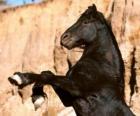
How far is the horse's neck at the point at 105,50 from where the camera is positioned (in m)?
7.62

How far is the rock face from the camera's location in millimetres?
19250

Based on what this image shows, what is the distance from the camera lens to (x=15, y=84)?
6.81 metres

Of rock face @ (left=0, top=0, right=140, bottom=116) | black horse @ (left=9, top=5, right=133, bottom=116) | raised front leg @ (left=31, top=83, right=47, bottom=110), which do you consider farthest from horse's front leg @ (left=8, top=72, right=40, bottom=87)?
rock face @ (left=0, top=0, right=140, bottom=116)

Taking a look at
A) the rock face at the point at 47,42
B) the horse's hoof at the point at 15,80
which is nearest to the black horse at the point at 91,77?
the horse's hoof at the point at 15,80

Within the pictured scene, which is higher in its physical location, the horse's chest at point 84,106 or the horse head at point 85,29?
the horse head at point 85,29

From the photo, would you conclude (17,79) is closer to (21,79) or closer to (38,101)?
(21,79)

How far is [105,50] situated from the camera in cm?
774

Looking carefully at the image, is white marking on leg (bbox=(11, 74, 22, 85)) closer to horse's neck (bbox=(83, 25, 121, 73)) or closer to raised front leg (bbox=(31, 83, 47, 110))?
raised front leg (bbox=(31, 83, 47, 110))

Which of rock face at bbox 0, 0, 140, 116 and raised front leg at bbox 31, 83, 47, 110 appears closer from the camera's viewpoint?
raised front leg at bbox 31, 83, 47, 110

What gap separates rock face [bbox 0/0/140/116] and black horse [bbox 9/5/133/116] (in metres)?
10.5

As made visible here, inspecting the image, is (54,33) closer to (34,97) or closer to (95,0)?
(95,0)

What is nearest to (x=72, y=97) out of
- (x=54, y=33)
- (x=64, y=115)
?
(x=64, y=115)

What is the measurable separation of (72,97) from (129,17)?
1292 cm

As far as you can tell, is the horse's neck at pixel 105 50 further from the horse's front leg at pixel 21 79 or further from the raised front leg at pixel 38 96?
the horse's front leg at pixel 21 79
